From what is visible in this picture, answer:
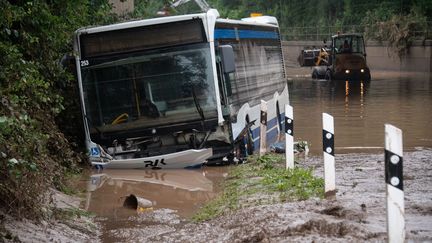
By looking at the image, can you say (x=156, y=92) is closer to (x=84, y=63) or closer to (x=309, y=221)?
(x=84, y=63)

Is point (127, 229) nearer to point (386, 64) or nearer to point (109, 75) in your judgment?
point (109, 75)

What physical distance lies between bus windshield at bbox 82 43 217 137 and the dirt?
136 inches

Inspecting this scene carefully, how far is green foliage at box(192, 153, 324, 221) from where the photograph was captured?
33.2ft

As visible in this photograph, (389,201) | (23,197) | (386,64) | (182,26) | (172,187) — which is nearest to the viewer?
(389,201)

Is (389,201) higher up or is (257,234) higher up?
(389,201)

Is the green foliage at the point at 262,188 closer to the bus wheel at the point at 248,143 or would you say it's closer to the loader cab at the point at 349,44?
the bus wheel at the point at 248,143

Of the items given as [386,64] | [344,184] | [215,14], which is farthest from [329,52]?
[344,184]

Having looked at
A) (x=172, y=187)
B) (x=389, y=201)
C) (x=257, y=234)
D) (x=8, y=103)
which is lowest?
(x=172, y=187)

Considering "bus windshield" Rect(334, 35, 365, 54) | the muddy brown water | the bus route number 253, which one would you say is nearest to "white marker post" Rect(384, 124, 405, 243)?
the muddy brown water

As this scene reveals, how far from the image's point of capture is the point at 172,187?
13438 mm

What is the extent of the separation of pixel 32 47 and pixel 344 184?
5.66 metres

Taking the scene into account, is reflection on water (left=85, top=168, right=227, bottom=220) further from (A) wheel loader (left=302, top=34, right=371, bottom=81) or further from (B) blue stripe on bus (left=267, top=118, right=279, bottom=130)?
(A) wheel loader (left=302, top=34, right=371, bottom=81)

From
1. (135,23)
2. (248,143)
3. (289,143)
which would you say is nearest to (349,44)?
(248,143)

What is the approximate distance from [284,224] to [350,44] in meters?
37.9
